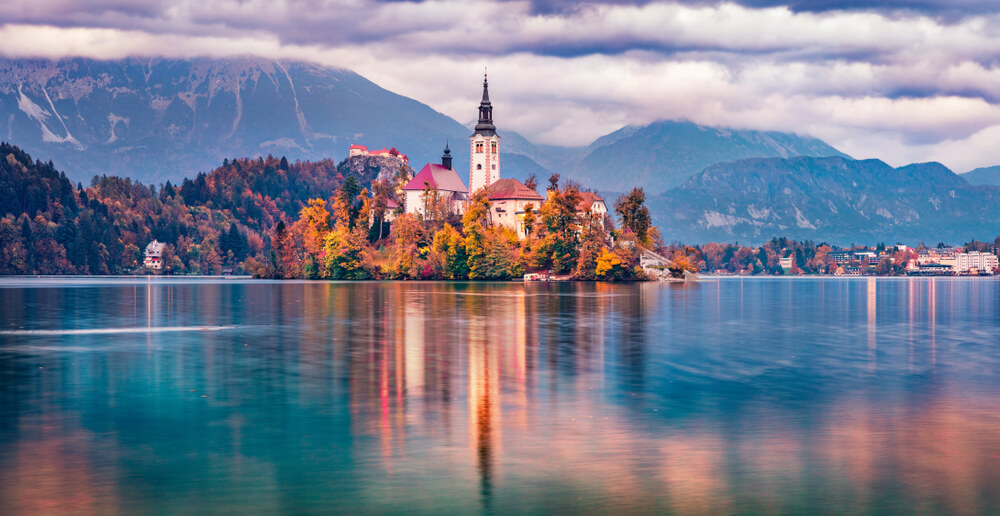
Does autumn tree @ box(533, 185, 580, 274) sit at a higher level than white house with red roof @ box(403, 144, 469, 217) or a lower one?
lower

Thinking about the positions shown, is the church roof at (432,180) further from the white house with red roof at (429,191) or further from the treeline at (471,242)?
the treeline at (471,242)

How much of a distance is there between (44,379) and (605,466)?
23.9 metres

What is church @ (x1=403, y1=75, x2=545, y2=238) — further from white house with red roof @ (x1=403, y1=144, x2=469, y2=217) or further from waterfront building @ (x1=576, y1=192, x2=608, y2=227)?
waterfront building @ (x1=576, y1=192, x2=608, y2=227)

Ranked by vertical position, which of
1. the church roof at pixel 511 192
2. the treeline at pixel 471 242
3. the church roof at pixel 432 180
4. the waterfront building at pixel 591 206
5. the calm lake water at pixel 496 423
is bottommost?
the calm lake water at pixel 496 423

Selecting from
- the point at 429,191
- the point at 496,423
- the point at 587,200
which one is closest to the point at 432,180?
the point at 429,191

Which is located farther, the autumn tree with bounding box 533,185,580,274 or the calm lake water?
the autumn tree with bounding box 533,185,580,274

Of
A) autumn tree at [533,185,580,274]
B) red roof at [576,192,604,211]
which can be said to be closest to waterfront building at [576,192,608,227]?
red roof at [576,192,604,211]

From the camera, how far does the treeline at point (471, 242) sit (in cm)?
15825

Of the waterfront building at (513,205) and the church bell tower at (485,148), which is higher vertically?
the church bell tower at (485,148)

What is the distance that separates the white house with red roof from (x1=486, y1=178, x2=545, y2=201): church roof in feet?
37.2

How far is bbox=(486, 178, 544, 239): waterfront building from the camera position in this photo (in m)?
176

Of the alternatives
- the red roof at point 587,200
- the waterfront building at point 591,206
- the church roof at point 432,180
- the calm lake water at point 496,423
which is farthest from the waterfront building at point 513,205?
the calm lake water at point 496,423

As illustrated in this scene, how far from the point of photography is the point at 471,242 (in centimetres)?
16162

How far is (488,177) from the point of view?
648 feet
